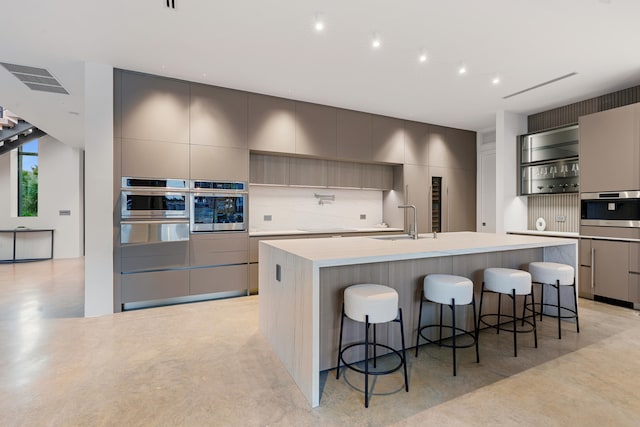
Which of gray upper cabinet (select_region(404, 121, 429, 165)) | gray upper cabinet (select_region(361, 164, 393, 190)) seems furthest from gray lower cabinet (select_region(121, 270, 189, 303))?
gray upper cabinet (select_region(404, 121, 429, 165))

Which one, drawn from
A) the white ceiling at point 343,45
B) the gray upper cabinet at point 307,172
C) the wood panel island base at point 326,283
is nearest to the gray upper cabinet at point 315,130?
the white ceiling at point 343,45

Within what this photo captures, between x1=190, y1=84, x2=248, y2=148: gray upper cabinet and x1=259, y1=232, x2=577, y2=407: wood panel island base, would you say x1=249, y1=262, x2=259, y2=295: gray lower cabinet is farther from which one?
x1=190, y1=84, x2=248, y2=148: gray upper cabinet

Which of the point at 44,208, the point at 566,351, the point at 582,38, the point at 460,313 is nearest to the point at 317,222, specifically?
the point at 460,313

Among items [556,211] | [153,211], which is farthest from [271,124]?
[556,211]

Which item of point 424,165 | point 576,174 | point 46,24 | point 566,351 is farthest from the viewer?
point 424,165

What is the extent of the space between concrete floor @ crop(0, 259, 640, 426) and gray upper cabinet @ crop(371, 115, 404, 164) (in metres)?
3.17

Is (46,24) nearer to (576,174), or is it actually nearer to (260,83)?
(260,83)

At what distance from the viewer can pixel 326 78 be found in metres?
3.87

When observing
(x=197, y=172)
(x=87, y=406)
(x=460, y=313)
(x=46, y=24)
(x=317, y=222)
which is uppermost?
(x=46, y=24)

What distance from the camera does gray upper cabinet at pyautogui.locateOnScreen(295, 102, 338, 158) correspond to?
4578 millimetres

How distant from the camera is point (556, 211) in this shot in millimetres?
4945

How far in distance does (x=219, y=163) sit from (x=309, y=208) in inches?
68.6

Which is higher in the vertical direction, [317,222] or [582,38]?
[582,38]

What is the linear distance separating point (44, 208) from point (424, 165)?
27.6 feet
